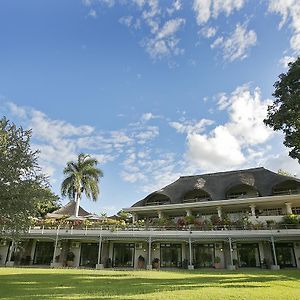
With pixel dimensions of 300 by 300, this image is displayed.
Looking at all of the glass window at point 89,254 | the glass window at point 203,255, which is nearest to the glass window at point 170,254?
the glass window at point 203,255

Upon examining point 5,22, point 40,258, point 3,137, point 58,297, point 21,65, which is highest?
point 5,22

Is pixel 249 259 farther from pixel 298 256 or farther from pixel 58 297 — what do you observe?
pixel 58 297

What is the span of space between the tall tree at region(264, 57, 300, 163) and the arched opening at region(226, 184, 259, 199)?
12523 millimetres

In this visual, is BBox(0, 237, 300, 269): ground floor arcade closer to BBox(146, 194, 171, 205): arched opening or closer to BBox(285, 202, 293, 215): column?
BBox(285, 202, 293, 215): column

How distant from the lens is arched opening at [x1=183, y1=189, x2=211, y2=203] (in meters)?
32.7

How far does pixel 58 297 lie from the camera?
→ 9.46m

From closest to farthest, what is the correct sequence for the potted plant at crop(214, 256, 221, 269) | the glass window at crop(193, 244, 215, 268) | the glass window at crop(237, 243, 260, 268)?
the potted plant at crop(214, 256, 221, 269)
the glass window at crop(237, 243, 260, 268)
the glass window at crop(193, 244, 215, 268)

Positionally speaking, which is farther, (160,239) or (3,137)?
(160,239)

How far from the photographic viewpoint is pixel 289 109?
18094 mm

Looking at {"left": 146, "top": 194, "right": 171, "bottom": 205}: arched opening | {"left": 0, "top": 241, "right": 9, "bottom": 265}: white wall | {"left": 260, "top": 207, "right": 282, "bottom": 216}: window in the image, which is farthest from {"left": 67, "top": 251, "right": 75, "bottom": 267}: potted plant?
{"left": 260, "top": 207, "right": 282, "bottom": 216}: window

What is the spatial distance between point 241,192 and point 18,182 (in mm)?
24128

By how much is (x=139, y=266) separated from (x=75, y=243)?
679 cm

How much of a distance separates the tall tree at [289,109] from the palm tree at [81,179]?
23.6m

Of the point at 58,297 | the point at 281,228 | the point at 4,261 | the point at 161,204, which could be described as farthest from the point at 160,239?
the point at 58,297
